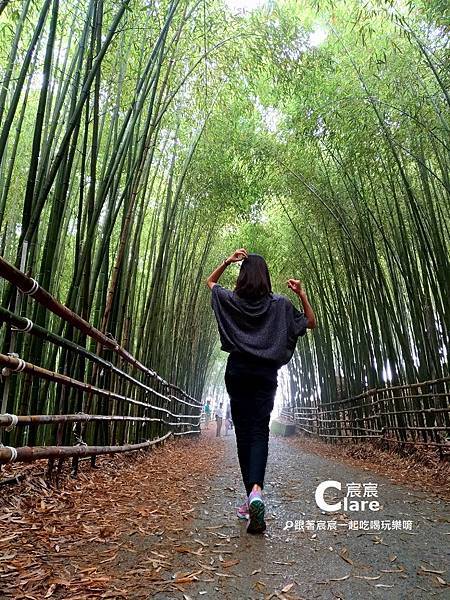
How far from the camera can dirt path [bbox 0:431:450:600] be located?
4.18 feet

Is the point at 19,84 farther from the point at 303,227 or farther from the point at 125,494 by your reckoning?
the point at 303,227

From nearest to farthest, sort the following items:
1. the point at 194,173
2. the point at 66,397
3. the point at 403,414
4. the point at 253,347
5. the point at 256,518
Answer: the point at 256,518
the point at 253,347
the point at 66,397
the point at 403,414
the point at 194,173

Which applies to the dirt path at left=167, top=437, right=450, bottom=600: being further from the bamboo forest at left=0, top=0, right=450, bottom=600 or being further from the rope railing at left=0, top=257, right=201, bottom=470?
the rope railing at left=0, top=257, right=201, bottom=470

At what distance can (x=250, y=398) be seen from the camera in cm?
207

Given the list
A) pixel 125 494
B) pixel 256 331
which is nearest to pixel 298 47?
pixel 256 331

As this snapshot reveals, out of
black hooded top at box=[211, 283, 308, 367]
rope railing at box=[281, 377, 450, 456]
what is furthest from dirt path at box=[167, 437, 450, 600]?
rope railing at box=[281, 377, 450, 456]

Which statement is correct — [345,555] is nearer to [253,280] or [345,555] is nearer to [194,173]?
[253,280]

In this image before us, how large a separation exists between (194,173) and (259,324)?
4.40 m

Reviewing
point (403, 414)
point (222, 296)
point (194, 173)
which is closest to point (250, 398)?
point (222, 296)

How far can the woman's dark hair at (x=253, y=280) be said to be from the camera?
7.02 feet

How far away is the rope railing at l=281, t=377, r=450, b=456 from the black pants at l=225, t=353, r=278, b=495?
89.0 inches

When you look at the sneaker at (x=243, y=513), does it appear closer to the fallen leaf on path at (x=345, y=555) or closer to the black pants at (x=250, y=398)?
the black pants at (x=250, y=398)

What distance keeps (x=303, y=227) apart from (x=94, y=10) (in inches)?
207

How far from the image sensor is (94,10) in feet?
8.89
